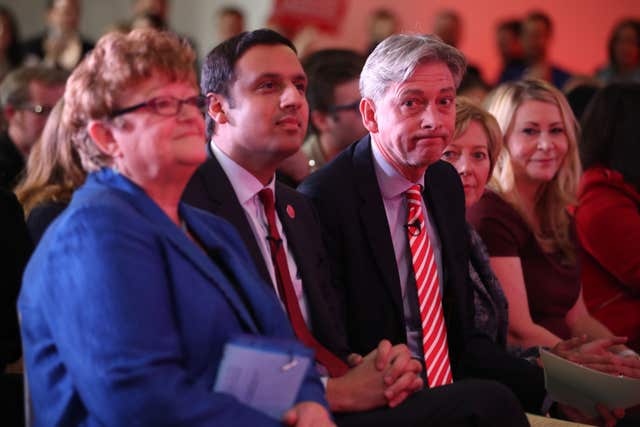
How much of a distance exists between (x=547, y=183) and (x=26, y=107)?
2261 mm

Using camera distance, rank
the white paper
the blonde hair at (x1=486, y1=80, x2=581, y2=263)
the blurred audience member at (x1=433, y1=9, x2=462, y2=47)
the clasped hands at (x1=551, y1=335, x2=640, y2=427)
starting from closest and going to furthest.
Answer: the white paper, the clasped hands at (x1=551, y1=335, x2=640, y2=427), the blonde hair at (x1=486, y1=80, x2=581, y2=263), the blurred audience member at (x1=433, y1=9, x2=462, y2=47)

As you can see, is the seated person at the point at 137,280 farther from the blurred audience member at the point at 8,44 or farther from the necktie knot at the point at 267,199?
the blurred audience member at the point at 8,44

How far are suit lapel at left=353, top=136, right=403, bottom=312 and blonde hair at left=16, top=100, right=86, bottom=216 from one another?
2.64 feet

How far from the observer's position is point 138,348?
1861 millimetres

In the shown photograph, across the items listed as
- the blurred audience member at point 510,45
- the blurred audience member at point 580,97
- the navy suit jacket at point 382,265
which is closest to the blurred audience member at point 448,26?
the blurred audience member at point 510,45

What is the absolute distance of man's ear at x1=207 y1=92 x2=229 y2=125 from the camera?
272cm

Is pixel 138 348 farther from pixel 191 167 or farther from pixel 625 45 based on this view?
pixel 625 45

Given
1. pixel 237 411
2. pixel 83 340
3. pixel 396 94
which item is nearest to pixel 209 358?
pixel 237 411

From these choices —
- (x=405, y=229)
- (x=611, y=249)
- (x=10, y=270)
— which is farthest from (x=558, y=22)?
(x=10, y=270)

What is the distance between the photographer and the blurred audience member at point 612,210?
3.81 metres

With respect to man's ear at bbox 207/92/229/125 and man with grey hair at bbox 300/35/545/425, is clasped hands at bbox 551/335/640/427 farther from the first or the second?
man's ear at bbox 207/92/229/125

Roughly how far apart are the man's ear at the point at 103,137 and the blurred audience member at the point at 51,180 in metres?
0.80

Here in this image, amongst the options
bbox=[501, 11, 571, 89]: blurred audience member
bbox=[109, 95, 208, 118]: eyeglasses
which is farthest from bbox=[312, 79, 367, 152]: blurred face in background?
bbox=[501, 11, 571, 89]: blurred audience member

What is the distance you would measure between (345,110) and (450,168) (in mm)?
913
